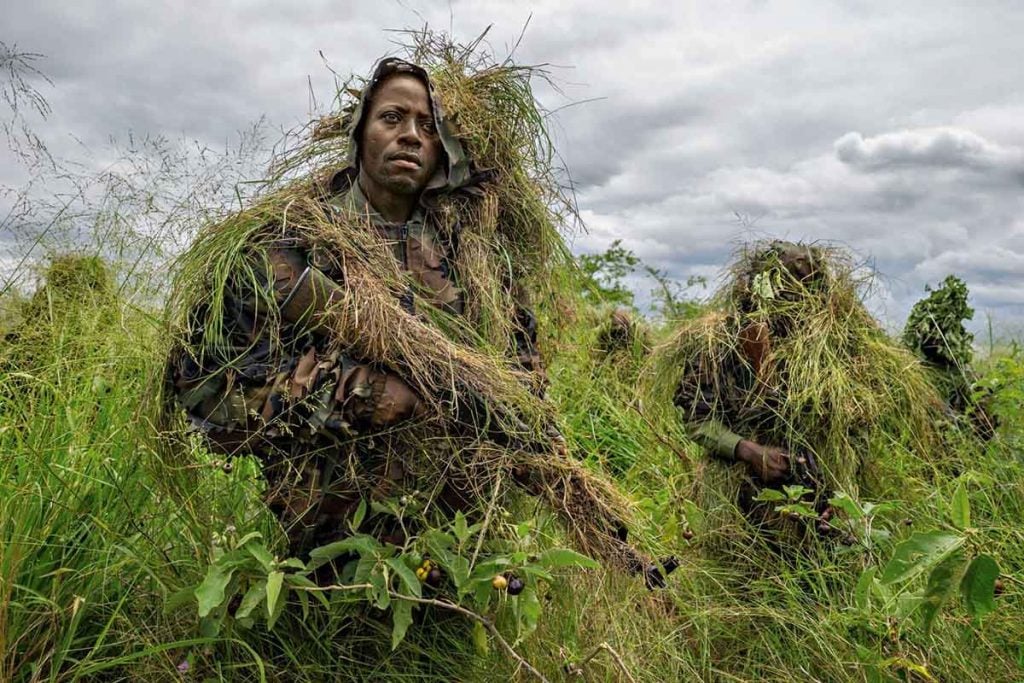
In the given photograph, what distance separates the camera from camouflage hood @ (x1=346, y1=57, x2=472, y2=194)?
2.40m

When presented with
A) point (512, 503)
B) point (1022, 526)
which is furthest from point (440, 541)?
point (1022, 526)

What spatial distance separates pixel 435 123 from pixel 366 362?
31.7 inches

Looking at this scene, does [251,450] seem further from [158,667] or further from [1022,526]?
[1022,526]

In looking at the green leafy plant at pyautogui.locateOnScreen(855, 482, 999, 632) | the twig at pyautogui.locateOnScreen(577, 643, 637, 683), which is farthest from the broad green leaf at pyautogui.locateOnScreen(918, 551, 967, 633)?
the twig at pyautogui.locateOnScreen(577, 643, 637, 683)

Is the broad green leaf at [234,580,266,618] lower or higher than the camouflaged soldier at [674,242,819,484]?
lower

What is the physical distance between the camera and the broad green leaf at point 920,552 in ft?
4.86

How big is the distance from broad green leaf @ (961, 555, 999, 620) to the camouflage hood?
1.63 meters

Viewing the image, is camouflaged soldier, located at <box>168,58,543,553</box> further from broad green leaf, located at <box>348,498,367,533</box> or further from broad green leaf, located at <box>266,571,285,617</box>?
broad green leaf, located at <box>266,571,285,617</box>

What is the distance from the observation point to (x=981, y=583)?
1526mm

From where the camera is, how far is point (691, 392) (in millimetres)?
3520

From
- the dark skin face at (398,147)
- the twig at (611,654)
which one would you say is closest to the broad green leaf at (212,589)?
the twig at (611,654)

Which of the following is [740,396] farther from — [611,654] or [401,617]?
[401,617]

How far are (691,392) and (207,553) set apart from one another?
6.73 feet

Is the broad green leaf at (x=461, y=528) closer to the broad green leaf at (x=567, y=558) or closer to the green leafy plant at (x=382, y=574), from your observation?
the green leafy plant at (x=382, y=574)
